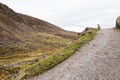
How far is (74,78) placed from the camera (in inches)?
1072

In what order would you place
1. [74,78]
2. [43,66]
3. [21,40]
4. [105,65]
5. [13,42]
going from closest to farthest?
[74,78] < [105,65] < [43,66] < [13,42] < [21,40]

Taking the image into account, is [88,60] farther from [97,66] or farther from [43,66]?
[43,66]

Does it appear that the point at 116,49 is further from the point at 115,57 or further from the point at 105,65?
the point at 105,65

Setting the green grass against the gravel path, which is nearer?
the gravel path

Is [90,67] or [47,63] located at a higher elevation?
[90,67]

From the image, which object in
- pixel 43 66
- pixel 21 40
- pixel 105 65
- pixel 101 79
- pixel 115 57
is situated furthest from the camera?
pixel 21 40

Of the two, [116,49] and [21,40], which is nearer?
[116,49]

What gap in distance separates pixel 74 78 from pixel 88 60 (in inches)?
280

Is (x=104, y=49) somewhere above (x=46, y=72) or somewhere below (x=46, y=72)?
above

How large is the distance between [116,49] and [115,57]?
4.80 m

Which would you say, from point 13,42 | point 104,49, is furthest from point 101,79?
point 13,42

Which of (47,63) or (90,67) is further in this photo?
(47,63)

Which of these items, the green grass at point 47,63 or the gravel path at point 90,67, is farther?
the green grass at point 47,63

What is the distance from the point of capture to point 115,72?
26.3 m
